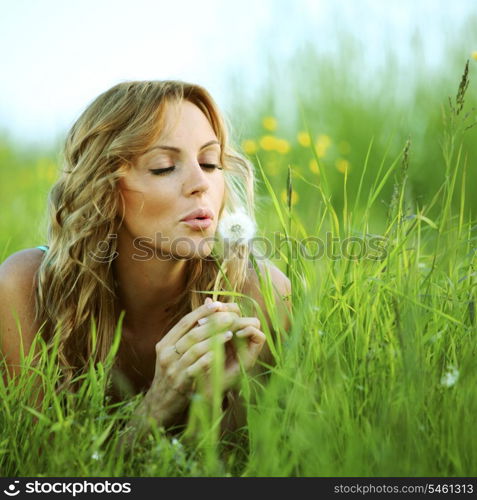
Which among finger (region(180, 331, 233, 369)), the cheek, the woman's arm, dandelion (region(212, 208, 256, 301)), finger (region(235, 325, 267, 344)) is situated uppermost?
the cheek

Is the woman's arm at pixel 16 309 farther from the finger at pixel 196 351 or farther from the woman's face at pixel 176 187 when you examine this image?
the finger at pixel 196 351

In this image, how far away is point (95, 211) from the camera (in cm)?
263

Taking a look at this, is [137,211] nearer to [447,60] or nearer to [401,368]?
[401,368]

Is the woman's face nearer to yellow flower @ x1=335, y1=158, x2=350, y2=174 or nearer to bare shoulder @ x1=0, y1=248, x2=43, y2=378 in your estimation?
bare shoulder @ x1=0, y1=248, x2=43, y2=378

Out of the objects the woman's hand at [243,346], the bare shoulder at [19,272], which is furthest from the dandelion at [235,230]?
the bare shoulder at [19,272]

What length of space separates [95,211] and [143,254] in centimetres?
24

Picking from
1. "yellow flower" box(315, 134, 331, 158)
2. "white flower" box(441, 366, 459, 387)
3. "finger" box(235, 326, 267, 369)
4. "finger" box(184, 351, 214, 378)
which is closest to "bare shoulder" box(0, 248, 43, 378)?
"finger" box(184, 351, 214, 378)

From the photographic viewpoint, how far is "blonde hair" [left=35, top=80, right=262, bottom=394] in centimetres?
258

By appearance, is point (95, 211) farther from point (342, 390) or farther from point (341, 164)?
point (341, 164)

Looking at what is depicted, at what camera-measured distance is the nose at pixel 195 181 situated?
2441 mm

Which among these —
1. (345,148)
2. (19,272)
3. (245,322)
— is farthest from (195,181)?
(345,148)

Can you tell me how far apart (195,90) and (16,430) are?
1344 millimetres

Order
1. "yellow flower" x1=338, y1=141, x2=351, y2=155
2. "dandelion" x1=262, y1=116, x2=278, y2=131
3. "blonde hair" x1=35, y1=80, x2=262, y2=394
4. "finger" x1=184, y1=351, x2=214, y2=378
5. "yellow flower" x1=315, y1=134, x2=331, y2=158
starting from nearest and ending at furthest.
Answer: "finger" x1=184, y1=351, x2=214, y2=378
"blonde hair" x1=35, y1=80, x2=262, y2=394
"yellow flower" x1=315, y1=134, x2=331, y2=158
"yellow flower" x1=338, y1=141, x2=351, y2=155
"dandelion" x1=262, y1=116, x2=278, y2=131
